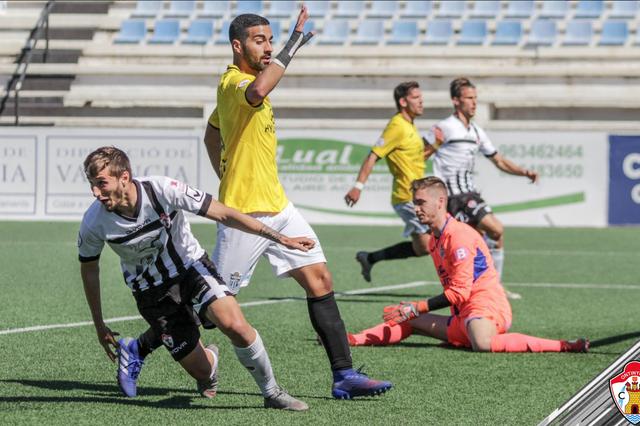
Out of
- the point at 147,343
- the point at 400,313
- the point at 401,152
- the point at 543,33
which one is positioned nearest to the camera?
the point at 147,343

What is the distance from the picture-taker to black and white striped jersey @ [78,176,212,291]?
5.69 meters

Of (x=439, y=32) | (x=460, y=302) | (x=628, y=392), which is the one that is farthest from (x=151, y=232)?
(x=439, y=32)

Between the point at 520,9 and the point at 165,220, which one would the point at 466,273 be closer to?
the point at 165,220

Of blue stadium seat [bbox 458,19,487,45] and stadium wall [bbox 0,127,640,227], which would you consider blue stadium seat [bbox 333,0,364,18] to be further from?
stadium wall [bbox 0,127,640,227]

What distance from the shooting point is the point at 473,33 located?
27.1m

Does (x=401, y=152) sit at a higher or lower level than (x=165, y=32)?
lower

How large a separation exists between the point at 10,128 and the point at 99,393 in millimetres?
15662

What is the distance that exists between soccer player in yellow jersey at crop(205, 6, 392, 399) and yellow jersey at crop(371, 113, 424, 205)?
4.64m

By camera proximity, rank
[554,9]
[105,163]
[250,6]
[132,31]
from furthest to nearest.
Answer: [250,6]
[132,31]
[554,9]
[105,163]

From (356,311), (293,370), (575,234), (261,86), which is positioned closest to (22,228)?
(575,234)

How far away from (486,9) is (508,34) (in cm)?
115

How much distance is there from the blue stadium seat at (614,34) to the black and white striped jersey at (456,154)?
16321mm

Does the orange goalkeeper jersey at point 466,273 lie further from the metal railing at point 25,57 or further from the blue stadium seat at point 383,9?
the blue stadium seat at point 383,9

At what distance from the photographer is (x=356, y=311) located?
1025 cm
